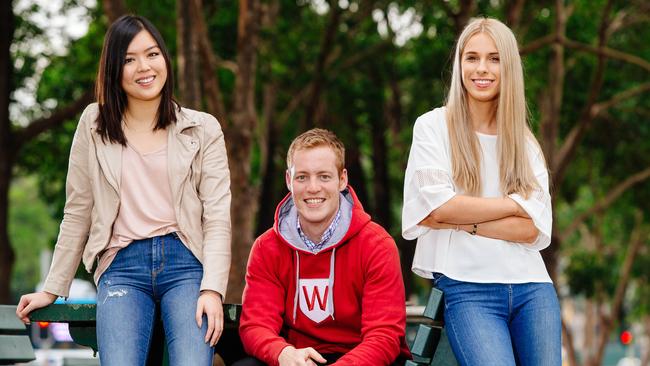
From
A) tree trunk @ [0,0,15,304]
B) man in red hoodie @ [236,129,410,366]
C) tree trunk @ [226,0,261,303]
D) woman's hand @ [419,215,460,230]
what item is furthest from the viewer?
tree trunk @ [0,0,15,304]

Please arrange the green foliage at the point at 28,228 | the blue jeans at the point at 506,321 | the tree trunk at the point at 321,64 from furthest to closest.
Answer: the green foliage at the point at 28,228, the tree trunk at the point at 321,64, the blue jeans at the point at 506,321

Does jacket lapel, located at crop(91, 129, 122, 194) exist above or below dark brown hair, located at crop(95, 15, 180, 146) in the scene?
below

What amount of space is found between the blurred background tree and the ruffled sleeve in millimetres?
8650

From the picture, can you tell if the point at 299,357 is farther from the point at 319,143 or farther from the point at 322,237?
the point at 319,143

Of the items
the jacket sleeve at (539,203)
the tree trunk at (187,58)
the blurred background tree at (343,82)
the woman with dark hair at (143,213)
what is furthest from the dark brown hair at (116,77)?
the blurred background tree at (343,82)

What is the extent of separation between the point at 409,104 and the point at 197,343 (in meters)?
17.2

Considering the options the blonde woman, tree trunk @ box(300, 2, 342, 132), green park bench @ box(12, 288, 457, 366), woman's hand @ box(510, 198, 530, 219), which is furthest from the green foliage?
woman's hand @ box(510, 198, 530, 219)

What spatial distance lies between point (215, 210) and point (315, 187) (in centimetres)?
43

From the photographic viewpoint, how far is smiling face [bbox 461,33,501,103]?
4.47m

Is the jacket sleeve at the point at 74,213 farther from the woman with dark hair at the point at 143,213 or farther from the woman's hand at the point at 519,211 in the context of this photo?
the woman's hand at the point at 519,211

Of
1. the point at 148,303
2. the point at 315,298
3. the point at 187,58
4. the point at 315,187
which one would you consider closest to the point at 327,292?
the point at 315,298

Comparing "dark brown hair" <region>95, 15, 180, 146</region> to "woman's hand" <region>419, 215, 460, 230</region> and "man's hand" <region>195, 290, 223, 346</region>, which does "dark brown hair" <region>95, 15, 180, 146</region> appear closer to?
"man's hand" <region>195, 290, 223, 346</region>

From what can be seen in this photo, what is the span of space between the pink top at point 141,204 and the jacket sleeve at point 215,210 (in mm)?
151

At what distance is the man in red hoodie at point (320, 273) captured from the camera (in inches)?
176
